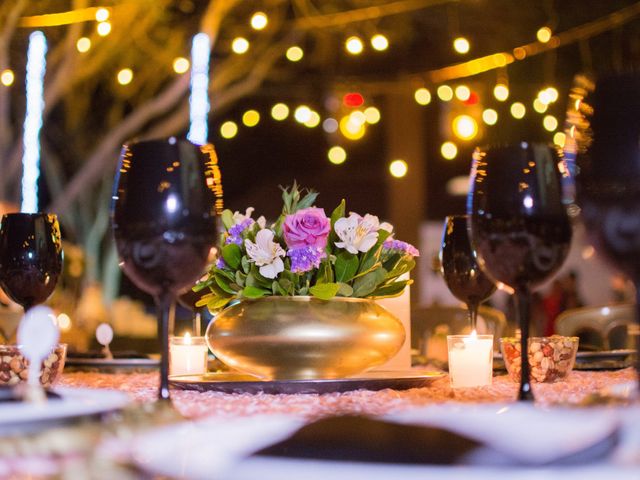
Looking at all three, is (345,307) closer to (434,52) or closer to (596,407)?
(596,407)

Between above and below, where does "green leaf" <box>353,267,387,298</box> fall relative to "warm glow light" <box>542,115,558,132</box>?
below

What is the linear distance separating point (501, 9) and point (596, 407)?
4.94 meters

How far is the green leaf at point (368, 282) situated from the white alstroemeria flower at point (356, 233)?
36 mm

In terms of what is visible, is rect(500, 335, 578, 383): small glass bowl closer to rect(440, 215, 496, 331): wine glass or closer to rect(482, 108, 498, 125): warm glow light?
rect(440, 215, 496, 331): wine glass

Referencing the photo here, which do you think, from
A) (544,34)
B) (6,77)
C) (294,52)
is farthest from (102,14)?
(544,34)

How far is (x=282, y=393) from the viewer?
0.86 m

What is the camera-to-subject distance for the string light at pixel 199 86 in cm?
557

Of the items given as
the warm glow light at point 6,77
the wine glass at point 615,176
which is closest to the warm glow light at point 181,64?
the warm glow light at point 6,77

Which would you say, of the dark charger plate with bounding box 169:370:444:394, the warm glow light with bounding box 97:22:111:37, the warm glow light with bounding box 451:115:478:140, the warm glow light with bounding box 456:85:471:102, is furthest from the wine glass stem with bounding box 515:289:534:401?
the warm glow light with bounding box 456:85:471:102

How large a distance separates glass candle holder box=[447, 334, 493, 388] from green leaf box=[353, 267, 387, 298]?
13cm

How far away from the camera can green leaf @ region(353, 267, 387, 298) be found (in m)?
1.00

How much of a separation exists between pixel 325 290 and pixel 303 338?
0.21ft

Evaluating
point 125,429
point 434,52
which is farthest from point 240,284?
point 434,52

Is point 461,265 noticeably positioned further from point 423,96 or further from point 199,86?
point 423,96
